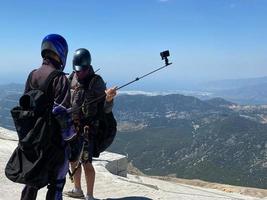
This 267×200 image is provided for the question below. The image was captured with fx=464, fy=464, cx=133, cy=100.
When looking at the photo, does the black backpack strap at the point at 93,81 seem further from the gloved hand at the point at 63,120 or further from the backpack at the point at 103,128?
the gloved hand at the point at 63,120

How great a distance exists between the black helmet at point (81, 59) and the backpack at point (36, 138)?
72.0 inches

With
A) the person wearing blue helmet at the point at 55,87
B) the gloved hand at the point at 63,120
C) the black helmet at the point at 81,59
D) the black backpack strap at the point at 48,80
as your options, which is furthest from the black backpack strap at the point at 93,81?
the gloved hand at the point at 63,120

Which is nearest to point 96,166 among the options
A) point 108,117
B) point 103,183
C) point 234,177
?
point 103,183

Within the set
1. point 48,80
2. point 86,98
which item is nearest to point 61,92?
point 48,80

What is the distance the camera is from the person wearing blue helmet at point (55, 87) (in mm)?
5301

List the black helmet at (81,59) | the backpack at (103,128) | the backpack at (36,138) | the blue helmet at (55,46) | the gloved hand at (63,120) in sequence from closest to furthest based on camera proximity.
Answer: the backpack at (36,138) → the gloved hand at (63,120) → the blue helmet at (55,46) → the black helmet at (81,59) → the backpack at (103,128)

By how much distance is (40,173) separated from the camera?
5.22 metres

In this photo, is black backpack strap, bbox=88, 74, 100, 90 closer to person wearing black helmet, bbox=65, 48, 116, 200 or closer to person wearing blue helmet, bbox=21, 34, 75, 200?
person wearing black helmet, bbox=65, 48, 116, 200

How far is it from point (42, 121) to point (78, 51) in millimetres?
2250

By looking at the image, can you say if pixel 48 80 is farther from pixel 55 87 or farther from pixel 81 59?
pixel 81 59

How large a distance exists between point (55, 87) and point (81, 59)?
6.13 feet

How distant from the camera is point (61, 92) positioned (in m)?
5.32

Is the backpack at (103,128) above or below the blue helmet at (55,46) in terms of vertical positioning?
below

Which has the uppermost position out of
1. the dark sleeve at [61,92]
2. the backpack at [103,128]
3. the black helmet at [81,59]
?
the black helmet at [81,59]
